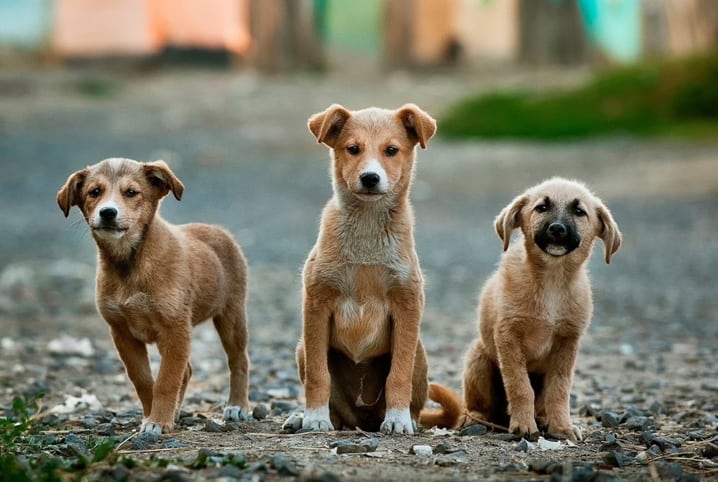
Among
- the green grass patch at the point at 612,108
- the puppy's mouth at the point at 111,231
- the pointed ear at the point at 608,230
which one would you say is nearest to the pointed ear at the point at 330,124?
the puppy's mouth at the point at 111,231

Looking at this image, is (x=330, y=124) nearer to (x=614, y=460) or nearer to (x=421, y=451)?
(x=421, y=451)

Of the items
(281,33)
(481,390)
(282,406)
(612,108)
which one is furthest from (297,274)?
(281,33)

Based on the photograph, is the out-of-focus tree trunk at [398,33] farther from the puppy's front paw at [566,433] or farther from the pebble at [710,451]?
the pebble at [710,451]

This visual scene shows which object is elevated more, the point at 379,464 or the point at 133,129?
the point at 133,129

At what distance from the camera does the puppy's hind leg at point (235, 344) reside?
6973 mm

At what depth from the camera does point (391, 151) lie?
6.36 m

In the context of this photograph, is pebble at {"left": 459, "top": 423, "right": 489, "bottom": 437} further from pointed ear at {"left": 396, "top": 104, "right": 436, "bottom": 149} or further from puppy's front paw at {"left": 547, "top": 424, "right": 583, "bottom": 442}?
pointed ear at {"left": 396, "top": 104, "right": 436, "bottom": 149}

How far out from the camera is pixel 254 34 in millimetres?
28766

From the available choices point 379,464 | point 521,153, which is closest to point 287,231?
point 521,153

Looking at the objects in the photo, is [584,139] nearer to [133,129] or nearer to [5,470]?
[133,129]

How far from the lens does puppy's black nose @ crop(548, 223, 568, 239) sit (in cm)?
625

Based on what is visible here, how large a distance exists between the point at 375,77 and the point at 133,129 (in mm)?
6989

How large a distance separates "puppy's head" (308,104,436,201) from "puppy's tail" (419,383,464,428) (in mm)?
1294

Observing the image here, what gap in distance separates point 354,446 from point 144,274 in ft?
4.79
